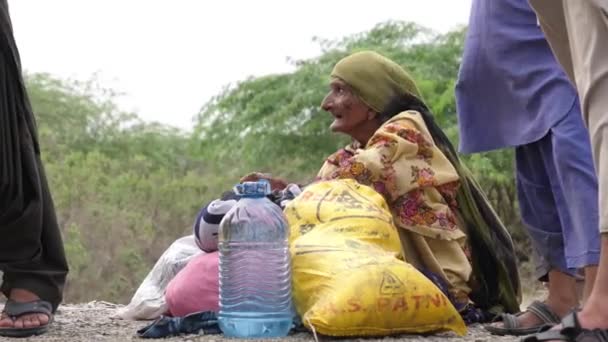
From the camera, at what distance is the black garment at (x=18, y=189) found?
4.23 meters

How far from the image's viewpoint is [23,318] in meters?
4.16

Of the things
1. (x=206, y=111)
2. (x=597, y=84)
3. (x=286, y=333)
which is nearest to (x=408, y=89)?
(x=286, y=333)

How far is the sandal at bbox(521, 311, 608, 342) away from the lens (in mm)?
2840

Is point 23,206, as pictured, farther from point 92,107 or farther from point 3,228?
point 92,107

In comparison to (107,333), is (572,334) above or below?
above

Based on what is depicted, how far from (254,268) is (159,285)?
1032mm

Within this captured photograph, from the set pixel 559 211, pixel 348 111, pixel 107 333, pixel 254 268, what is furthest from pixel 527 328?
pixel 107 333

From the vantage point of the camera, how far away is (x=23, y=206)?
4.26m

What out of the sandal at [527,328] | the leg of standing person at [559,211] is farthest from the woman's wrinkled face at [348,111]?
the sandal at [527,328]

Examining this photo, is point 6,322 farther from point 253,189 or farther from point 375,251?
point 375,251

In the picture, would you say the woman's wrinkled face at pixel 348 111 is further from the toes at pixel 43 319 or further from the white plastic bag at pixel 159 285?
the toes at pixel 43 319

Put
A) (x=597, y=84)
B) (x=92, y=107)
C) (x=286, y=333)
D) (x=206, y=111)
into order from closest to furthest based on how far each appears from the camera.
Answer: (x=597, y=84), (x=286, y=333), (x=206, y=111), (x=92, y=107)

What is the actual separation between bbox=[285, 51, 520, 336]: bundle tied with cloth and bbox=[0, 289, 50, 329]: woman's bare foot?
0.90 metres

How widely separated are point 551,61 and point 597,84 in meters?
1.14
